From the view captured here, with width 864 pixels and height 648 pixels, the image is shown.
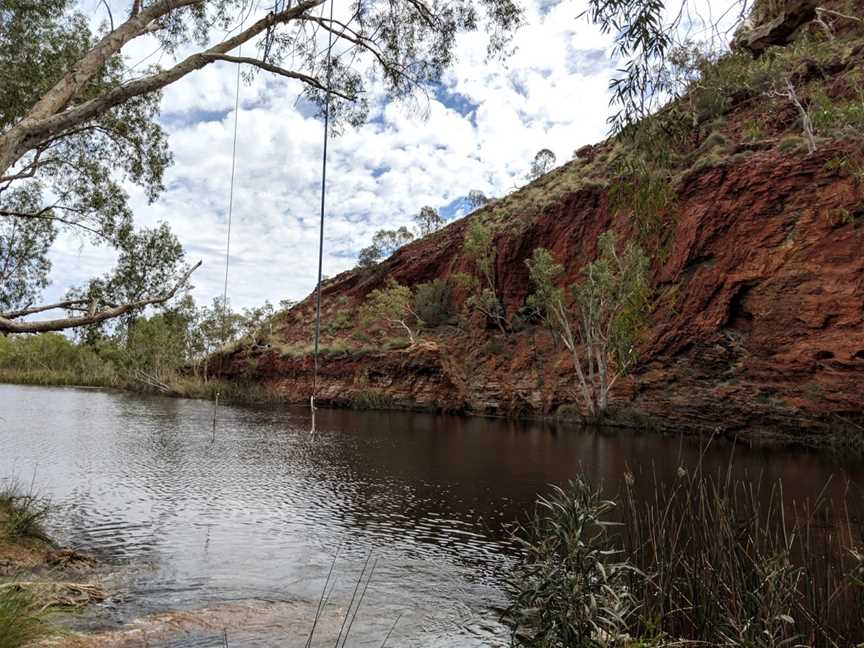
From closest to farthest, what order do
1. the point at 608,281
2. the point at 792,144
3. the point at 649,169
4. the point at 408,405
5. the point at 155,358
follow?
the point at 649,169 → the point at 792,144 → the point at 608,281 → the point at 408,405 → the point at 155,358

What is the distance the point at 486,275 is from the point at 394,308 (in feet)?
23.7

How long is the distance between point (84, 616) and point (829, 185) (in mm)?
27495

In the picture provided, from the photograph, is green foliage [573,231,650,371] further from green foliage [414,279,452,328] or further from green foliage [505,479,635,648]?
green foliage [505,479,635,648]

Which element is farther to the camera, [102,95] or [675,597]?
[102,95]

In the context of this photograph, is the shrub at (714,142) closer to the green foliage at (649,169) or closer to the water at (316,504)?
the water at (316,504)

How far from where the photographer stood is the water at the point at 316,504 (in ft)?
21.4

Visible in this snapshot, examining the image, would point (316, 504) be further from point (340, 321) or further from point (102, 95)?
point (340, 321)

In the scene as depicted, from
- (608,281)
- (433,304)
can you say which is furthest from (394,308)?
(608,281)

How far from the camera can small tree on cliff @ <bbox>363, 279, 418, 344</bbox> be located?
40.4 m

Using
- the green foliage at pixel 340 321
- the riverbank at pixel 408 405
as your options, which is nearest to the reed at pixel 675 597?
the riverbank at pixel 408 405

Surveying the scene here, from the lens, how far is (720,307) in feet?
84.3

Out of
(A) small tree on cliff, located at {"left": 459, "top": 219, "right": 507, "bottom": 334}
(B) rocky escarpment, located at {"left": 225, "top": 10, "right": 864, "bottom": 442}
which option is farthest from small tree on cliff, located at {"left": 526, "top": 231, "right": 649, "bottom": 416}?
(A) small tree on cliff, located at {"left": 459, "top": 219, "right": 507, "bottom": 334}

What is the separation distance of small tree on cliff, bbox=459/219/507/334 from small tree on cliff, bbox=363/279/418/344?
4595 mm

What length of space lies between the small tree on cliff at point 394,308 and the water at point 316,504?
1765cm
